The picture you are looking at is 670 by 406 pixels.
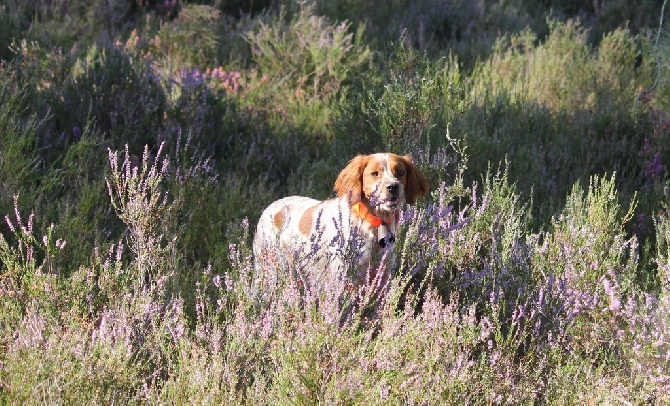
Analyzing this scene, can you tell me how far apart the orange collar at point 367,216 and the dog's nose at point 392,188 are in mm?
147

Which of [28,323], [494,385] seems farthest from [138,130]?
[494,385]

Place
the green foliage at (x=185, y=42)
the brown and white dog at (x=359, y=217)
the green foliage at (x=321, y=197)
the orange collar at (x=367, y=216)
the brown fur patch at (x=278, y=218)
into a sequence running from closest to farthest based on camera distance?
1. the green foliage at (x=321, y=197)
2. the brown and white dog at (x=359, y=217)
3. the orange collar at (x=367, y=216)
4. the brown fur patch at (x=278, y=218)
5. the green foliage at (x=185, y=42)

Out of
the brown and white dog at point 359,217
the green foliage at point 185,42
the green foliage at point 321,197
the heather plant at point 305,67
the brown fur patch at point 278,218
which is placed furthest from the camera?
the green foliage at point 185,42

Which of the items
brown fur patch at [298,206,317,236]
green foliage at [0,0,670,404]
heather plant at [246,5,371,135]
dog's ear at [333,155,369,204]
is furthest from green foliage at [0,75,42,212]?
heather plant at [246,5,371,135]

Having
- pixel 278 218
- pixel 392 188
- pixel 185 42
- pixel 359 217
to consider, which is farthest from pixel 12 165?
pixel 185 42

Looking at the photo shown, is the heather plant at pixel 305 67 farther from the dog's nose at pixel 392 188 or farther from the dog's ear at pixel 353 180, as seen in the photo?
the dog's nose at pixel 392 188

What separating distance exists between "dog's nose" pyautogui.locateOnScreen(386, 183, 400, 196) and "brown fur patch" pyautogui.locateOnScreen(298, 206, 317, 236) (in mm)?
449

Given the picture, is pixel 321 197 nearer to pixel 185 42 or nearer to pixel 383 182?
pixel 383 182

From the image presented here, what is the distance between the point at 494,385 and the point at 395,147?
9.27ft

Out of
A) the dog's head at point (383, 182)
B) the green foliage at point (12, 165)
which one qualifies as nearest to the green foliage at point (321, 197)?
the green foliage at point (12, 165)

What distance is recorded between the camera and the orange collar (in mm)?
3977

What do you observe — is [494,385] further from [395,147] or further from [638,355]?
[395,147]

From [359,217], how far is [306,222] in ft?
1.43

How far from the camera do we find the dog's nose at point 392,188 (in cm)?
405
